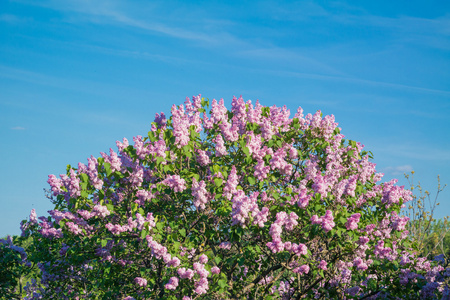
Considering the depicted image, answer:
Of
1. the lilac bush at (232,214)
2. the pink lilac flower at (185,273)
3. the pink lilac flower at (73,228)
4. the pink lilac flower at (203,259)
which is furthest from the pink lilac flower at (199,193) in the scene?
the pink lilac flower at (73,228)

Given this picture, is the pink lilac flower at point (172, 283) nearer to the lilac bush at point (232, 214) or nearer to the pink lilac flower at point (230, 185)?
the lilac bush at point (232, 214)

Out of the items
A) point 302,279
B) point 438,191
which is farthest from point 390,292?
point 438,191

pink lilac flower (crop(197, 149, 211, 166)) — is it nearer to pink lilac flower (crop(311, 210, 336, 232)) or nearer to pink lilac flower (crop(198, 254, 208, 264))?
pink lilac flower (crop(198, 254, 208, 264))

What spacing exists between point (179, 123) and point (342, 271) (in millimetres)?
4913

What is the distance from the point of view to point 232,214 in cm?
753

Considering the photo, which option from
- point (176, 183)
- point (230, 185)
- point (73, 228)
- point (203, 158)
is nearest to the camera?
point (230, 185)

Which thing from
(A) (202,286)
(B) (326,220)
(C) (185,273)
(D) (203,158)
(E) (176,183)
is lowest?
(A) (202,286)

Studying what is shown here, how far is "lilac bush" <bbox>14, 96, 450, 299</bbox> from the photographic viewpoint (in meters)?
7.98

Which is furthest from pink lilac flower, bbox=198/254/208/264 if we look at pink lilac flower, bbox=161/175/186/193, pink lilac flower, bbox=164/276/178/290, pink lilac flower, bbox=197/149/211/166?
pink lilac flower, bbox=197/149/211/166

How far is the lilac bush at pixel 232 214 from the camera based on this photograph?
798cm

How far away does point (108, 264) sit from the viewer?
9.05 metres

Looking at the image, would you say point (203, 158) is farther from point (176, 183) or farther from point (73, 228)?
point (73, 228)

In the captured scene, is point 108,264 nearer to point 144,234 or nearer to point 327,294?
point 144,234

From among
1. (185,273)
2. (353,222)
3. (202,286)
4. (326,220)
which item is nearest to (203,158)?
(185,273)
